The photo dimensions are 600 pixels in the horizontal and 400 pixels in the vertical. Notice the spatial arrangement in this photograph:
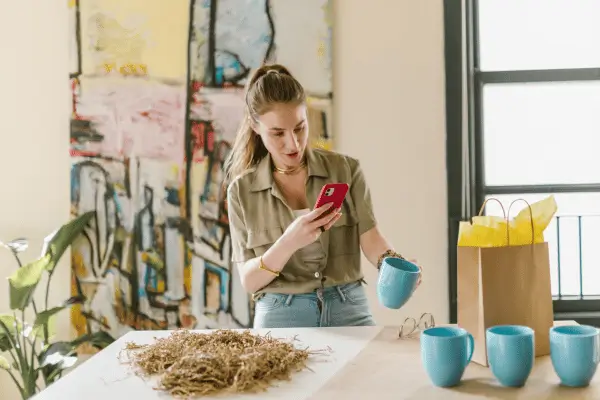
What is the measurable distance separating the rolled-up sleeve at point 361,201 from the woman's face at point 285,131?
18 cm

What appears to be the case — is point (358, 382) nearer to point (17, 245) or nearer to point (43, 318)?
point (43, 318)

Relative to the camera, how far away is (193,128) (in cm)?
271

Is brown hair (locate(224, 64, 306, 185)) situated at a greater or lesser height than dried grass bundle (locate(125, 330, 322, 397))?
greater

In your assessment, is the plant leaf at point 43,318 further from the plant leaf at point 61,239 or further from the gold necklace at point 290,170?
the gold necklace at point 290,170

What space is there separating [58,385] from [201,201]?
155 cm

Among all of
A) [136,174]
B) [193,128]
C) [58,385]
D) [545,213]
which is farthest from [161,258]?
[545,213]

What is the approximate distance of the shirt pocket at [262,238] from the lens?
1.90 meters

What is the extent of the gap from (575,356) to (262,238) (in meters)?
1.01

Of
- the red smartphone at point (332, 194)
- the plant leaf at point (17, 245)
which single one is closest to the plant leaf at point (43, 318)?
the plant leaf at point (17, 245)

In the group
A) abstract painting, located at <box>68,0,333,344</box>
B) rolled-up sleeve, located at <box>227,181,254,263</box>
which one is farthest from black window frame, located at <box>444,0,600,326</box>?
rolled-up sleeve, located at <box>227,181,254,263</box>

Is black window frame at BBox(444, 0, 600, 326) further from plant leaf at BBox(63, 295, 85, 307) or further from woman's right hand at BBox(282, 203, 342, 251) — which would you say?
plant leaf at BBox(63, 295, 85, 307)

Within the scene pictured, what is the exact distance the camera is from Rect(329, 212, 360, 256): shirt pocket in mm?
1908

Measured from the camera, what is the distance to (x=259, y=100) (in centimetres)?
192

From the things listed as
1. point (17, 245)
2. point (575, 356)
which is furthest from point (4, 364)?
point (575, 356)
